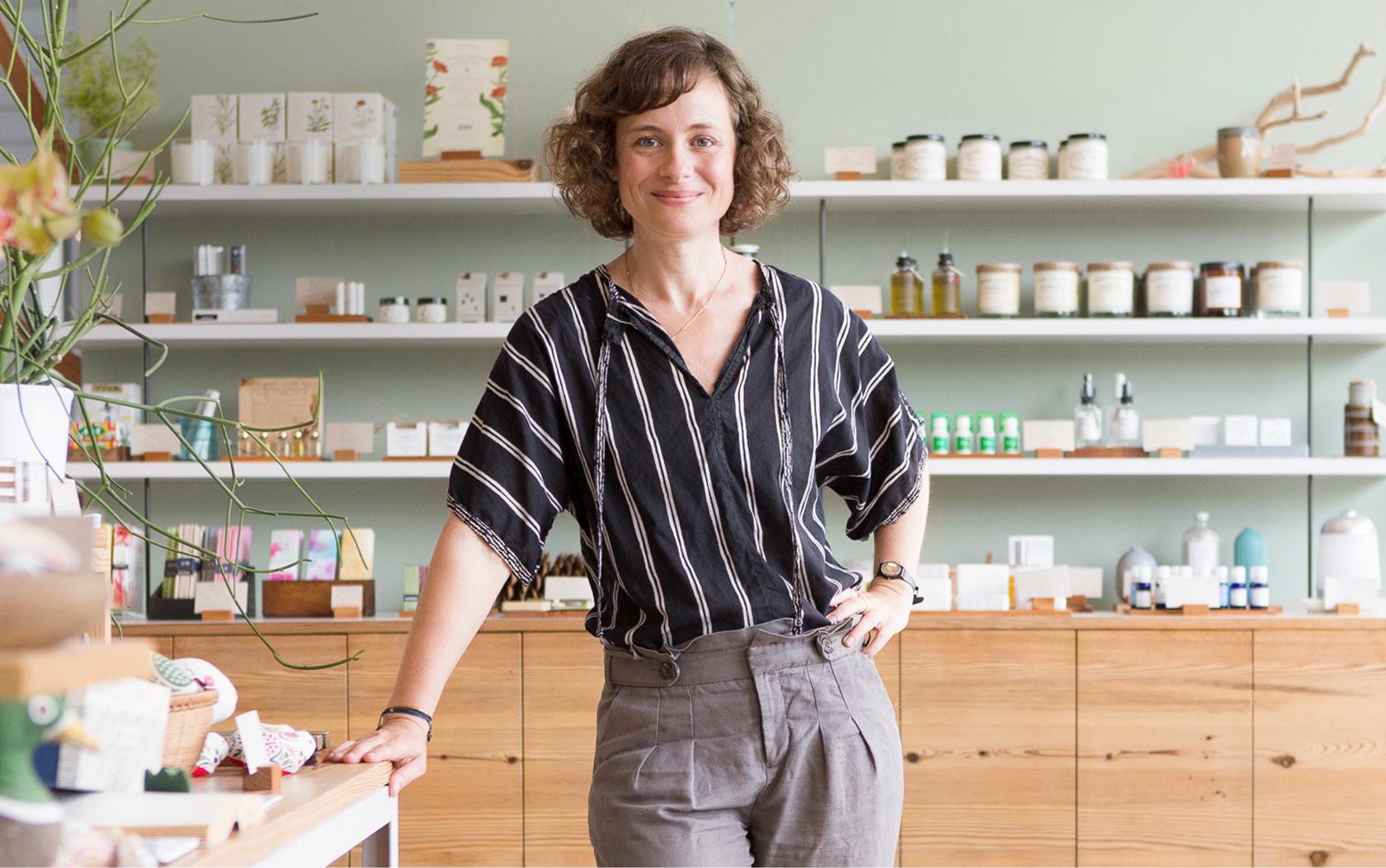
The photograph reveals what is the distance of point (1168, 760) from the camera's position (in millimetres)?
3074

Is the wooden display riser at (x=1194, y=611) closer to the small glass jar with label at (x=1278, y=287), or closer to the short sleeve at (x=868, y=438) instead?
the small glass jar with label at (x=1278, y=287)

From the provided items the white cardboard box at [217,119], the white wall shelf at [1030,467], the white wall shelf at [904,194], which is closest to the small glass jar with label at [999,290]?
the white wall shelf at [904,194]

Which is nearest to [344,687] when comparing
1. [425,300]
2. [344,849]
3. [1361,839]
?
[425,300]

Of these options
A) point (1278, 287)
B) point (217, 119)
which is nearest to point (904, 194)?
point (1278, 287)

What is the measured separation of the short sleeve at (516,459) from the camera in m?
1.30

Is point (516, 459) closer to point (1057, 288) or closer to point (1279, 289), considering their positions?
point (1057, 288)

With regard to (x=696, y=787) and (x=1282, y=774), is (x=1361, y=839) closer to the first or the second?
(x=1282, y=774)

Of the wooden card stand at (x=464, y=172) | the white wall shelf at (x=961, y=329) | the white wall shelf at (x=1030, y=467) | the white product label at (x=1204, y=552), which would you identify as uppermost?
the wooden card stand at (x=464, y=172)

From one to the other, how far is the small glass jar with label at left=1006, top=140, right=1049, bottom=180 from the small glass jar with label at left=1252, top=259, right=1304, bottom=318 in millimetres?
617

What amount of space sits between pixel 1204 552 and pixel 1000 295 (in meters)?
0.85

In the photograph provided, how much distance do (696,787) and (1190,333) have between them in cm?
249

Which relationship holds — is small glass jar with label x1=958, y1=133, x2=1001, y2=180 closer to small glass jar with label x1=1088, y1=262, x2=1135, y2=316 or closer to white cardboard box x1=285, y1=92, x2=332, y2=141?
small glass jar with label x1=1088, y1=262, x2=1135, y2=316

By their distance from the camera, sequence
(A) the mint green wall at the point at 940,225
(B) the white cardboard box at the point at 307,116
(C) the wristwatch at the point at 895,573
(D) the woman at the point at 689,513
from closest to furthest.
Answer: (D) the woman at the point at 689,513 < (C) the wristwatch at the point at 895,573 < (B) the white cardboard box at the point at 307,116 < (A) the mint green wall at the point at 940,225

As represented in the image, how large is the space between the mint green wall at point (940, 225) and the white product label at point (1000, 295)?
22 centimetres
